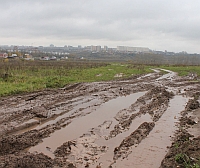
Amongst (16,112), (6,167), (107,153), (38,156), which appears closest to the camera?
(6,167)

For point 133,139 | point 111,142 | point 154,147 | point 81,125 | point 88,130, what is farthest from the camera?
point 81,125

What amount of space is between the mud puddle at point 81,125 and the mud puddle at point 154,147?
7.74 feet

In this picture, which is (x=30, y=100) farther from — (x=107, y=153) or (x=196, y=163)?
(x=196, y=163)

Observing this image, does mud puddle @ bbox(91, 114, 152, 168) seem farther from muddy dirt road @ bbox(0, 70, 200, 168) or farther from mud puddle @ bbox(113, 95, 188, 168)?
mud puddle @ bbox(113, 95, 188, 168)

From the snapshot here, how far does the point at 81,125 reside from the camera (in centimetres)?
952

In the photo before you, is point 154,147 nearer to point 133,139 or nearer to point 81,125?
point 133,139

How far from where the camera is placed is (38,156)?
6.02m

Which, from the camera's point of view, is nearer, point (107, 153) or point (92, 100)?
point (107, 153)

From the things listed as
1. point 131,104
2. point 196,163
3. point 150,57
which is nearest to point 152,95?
point 131,104

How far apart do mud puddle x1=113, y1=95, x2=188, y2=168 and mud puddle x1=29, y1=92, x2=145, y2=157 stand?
236cm

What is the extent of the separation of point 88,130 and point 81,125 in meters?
0.73

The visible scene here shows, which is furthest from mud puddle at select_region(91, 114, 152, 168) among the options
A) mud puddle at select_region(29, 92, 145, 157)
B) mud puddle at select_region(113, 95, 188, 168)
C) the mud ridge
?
mud puddle at select_region(29, 92, 145, 157)

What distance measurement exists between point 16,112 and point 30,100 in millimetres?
2878

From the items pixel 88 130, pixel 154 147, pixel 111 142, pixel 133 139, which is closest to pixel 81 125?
pixel 88 130
